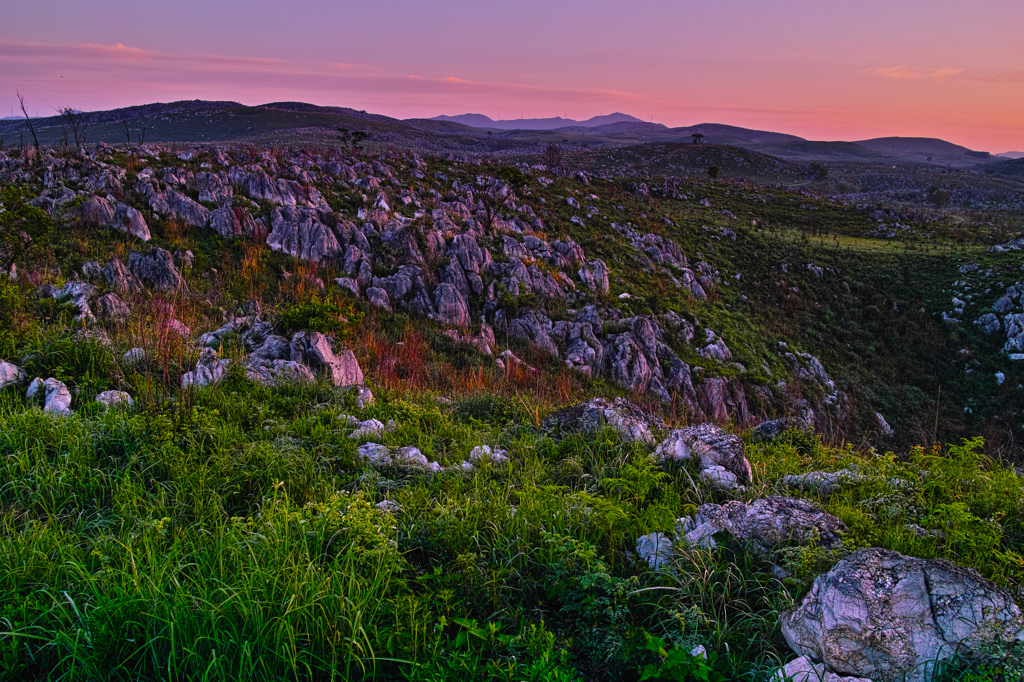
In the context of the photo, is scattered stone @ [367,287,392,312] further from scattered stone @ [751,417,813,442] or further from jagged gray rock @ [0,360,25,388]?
→ scattered stone @ [751,417,813,442]

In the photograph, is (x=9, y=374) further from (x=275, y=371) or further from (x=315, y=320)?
(x=315, y=320)

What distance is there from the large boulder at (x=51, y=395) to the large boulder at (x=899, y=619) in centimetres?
644

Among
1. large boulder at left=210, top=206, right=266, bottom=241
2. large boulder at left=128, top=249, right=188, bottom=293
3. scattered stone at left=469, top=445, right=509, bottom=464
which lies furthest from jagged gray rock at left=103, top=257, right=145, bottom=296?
scattered stone at left=469, top=445, right=509, bottom=464

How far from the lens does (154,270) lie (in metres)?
11.2

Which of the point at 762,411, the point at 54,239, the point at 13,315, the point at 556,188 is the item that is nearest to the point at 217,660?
the point at 13,315

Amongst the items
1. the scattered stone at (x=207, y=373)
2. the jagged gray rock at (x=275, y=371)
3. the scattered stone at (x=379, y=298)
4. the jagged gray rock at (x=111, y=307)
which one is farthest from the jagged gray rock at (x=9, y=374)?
the scattered stone at (x=379, y=298)

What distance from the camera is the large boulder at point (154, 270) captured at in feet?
36.1

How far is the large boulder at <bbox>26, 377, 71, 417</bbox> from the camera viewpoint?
4.72m

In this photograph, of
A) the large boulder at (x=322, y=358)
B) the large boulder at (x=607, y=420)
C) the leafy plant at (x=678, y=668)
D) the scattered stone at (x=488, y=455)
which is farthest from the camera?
the large boulder at (x=322, y=358)

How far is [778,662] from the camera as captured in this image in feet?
8.36

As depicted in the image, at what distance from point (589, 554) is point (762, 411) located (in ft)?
46.2

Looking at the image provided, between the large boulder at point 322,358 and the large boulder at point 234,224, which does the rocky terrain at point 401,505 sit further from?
→ the large boulder at point 234,224

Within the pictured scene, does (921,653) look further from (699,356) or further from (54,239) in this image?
(54,239)

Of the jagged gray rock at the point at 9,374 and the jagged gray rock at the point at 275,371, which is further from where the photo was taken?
the jagged gray rock at the point at 275,371
